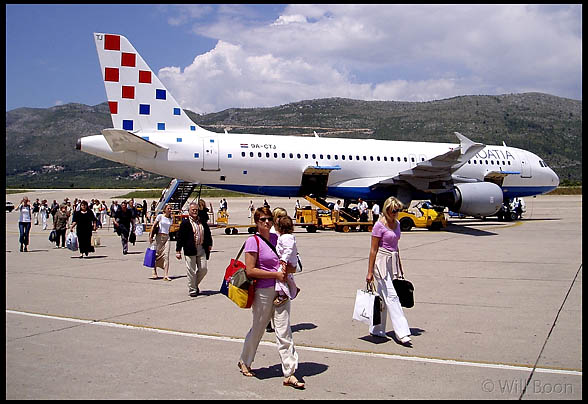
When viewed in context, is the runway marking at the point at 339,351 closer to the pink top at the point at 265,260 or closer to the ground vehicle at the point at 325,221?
the pink top at the point at 265,260

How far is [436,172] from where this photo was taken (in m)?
23.1

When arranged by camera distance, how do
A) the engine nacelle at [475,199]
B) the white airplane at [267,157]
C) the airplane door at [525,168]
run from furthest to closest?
the airplane door at [525,168] < the engine nacelle at [475,199] < the white airplane at [267,157]

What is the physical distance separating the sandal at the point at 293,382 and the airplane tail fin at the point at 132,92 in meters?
17.4

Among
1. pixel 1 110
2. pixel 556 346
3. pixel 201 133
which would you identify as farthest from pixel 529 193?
pixel 1 110

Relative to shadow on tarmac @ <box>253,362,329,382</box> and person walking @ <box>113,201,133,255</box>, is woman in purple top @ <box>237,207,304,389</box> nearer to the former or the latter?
shadow on tarmac @ <box>253,362,329,382</box>

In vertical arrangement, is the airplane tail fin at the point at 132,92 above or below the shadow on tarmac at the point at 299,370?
above

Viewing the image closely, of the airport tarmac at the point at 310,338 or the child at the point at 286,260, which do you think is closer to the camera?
the airport tarmac at the point at 310,338

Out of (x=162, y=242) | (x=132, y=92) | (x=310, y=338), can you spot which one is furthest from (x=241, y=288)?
(x=132, y=92)

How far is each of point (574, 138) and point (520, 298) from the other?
151 m

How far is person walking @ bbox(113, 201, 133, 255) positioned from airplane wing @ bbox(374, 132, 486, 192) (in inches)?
459

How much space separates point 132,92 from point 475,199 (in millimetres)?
14104

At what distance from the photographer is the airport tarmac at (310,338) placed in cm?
479

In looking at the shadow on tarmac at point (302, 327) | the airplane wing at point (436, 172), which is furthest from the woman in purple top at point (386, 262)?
the airplane wing at point (436, 172)

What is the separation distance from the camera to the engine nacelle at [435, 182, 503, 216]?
861 inches
